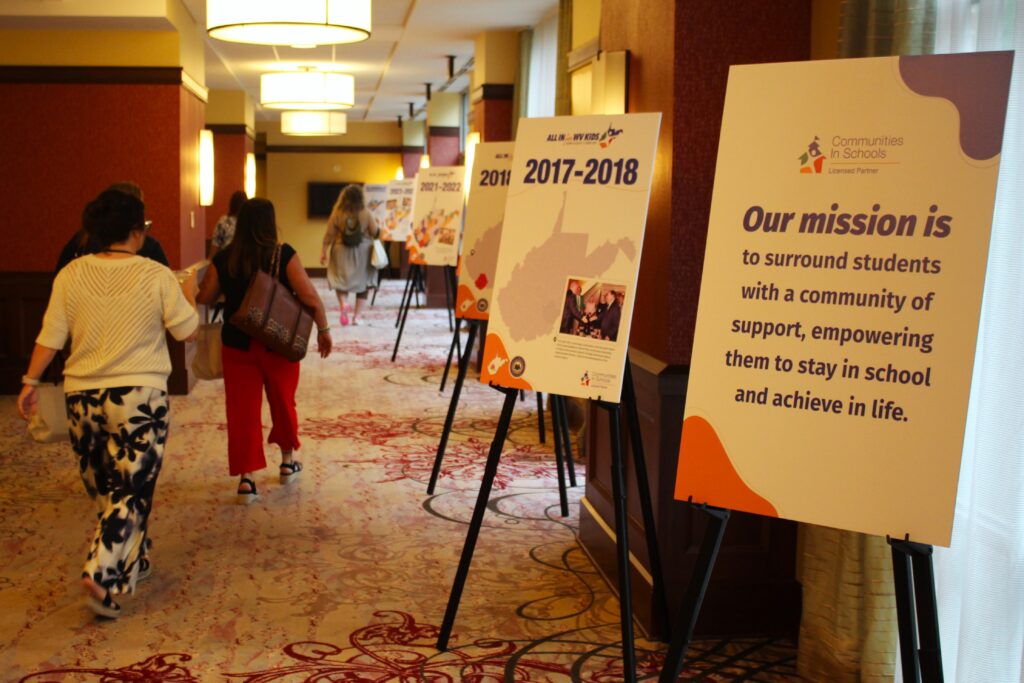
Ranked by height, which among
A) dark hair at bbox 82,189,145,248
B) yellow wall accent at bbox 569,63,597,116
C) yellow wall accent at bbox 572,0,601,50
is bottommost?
dark hair at bbox 82,189,145,248

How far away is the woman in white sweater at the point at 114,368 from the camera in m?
3.94

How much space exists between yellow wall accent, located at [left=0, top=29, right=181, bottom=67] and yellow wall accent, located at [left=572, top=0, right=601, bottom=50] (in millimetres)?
3403

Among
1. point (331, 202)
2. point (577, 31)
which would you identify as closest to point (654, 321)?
point (577, 31)

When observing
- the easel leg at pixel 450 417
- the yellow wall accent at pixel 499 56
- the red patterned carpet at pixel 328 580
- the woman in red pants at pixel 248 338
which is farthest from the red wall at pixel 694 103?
the yellow wall accent at pixel 499 56

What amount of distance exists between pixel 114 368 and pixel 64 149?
557 centimetres

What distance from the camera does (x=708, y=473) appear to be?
8.59 feet

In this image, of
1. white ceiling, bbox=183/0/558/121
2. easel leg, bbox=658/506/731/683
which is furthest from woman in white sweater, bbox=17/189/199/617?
white ceiling, bbox=183/0/558/121

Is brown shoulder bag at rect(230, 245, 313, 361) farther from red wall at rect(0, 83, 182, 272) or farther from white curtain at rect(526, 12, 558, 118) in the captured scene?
white curtain at rect(526, 12, 558, 118)

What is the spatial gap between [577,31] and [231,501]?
162 inches

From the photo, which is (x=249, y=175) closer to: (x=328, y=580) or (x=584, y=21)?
(x=584, y=21)

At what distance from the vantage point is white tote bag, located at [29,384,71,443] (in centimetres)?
404

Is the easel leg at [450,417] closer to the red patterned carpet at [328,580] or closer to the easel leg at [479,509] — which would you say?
the red patterned carpet at [328,580]

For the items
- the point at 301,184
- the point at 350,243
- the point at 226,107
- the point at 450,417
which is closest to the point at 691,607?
the point at 450,417

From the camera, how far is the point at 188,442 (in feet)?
23.4
